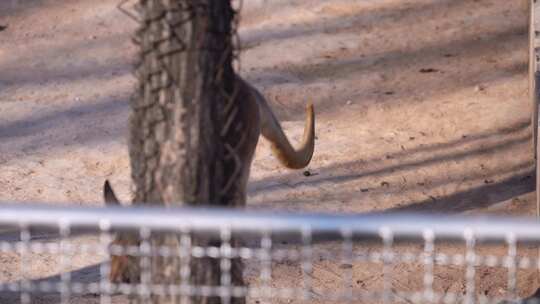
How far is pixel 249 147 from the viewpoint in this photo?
17.6 feet

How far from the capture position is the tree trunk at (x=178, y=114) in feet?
13.5

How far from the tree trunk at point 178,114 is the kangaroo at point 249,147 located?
29cm

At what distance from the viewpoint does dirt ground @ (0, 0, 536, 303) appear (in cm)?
826

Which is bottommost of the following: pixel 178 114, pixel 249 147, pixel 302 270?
pixel 302 270

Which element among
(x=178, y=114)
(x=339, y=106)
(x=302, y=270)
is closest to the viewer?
(x=178, y=114)

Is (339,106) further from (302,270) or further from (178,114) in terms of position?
(178,114)

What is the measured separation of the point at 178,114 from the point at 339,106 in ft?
19.2

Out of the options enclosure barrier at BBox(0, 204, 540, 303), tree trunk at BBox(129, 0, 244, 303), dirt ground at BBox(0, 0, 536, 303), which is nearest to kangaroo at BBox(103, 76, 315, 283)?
enclosure barrier at BBox(0, 204, 540, 303)

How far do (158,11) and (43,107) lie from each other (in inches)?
237

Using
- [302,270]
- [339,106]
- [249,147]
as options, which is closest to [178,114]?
[249,147]

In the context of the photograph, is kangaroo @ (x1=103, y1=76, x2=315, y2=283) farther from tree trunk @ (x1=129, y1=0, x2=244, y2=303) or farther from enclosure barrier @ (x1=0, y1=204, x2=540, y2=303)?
tree trunk @ (x1=129, y1=0, x2=244, y2=303)

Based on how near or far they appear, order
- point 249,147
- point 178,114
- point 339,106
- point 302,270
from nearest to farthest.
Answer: point 178,114, point 249,147, point 302,270, point 339,106

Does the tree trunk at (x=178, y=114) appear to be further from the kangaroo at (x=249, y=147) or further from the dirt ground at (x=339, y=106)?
Result: the dirt ground at (x=339, y=106)

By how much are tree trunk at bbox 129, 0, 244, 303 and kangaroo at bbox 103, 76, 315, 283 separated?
0.95ft
